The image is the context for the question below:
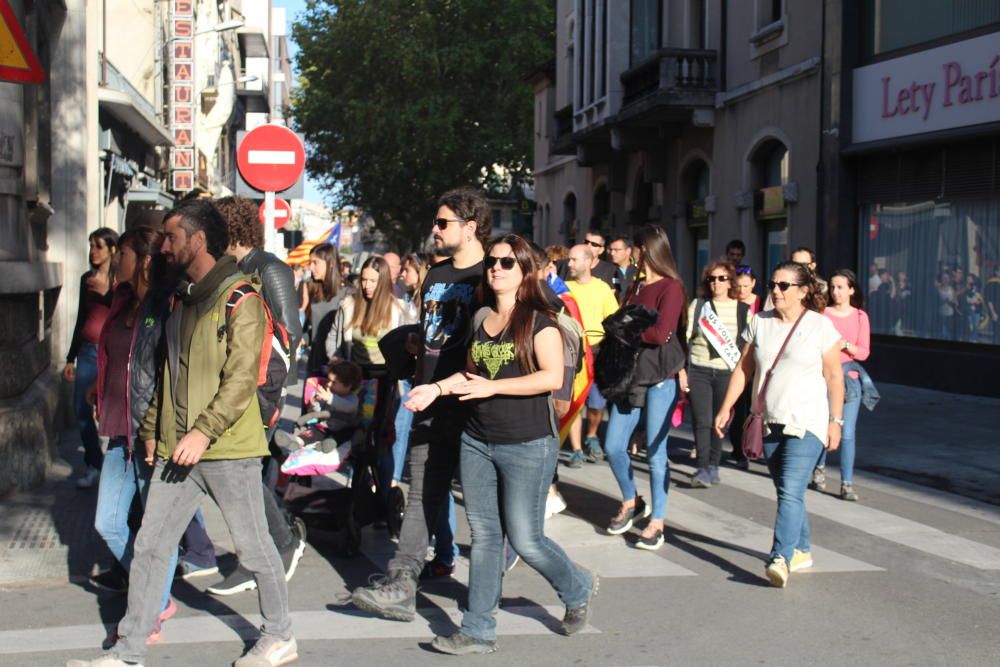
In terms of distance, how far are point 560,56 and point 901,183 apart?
21521mm

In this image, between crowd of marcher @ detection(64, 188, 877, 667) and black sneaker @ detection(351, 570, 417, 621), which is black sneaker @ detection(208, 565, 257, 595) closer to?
crowd of marcher @ detection(64, 188, 877, 667)

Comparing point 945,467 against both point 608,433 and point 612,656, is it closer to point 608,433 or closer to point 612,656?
point 608,433

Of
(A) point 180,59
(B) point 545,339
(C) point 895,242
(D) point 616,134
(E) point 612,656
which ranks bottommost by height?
(E) point 612,656

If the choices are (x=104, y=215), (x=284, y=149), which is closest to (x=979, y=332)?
(x=284, y=149)

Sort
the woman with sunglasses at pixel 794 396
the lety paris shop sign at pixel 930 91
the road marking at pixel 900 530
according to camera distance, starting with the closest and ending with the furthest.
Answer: the woman with sunglasses at pixel 794 396 < the road marking at pixel 900 530 < the lety paris shop sign at pixel 930 91

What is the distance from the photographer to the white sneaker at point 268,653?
517cm

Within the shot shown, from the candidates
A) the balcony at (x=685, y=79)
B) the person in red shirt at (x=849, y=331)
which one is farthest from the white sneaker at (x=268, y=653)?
the balcony at (x=685, y=79)

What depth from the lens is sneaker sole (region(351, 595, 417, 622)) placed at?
19.3ft

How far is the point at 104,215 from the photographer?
2189 cm

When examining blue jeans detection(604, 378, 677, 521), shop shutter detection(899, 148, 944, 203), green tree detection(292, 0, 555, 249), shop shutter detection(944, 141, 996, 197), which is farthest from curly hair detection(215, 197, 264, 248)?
green tree detection(292, 0, 555, 249)

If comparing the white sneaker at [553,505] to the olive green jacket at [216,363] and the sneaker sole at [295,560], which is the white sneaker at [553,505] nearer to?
the sneaker sole at [295,560]

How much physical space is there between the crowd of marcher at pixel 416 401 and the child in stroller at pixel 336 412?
0.01 metres

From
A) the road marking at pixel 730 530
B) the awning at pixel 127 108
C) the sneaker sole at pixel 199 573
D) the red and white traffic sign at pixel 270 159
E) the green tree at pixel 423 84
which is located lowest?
the sneaker sole at pixel 199 573

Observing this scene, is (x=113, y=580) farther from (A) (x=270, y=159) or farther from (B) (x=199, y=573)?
(A) (x=270, y=159)
